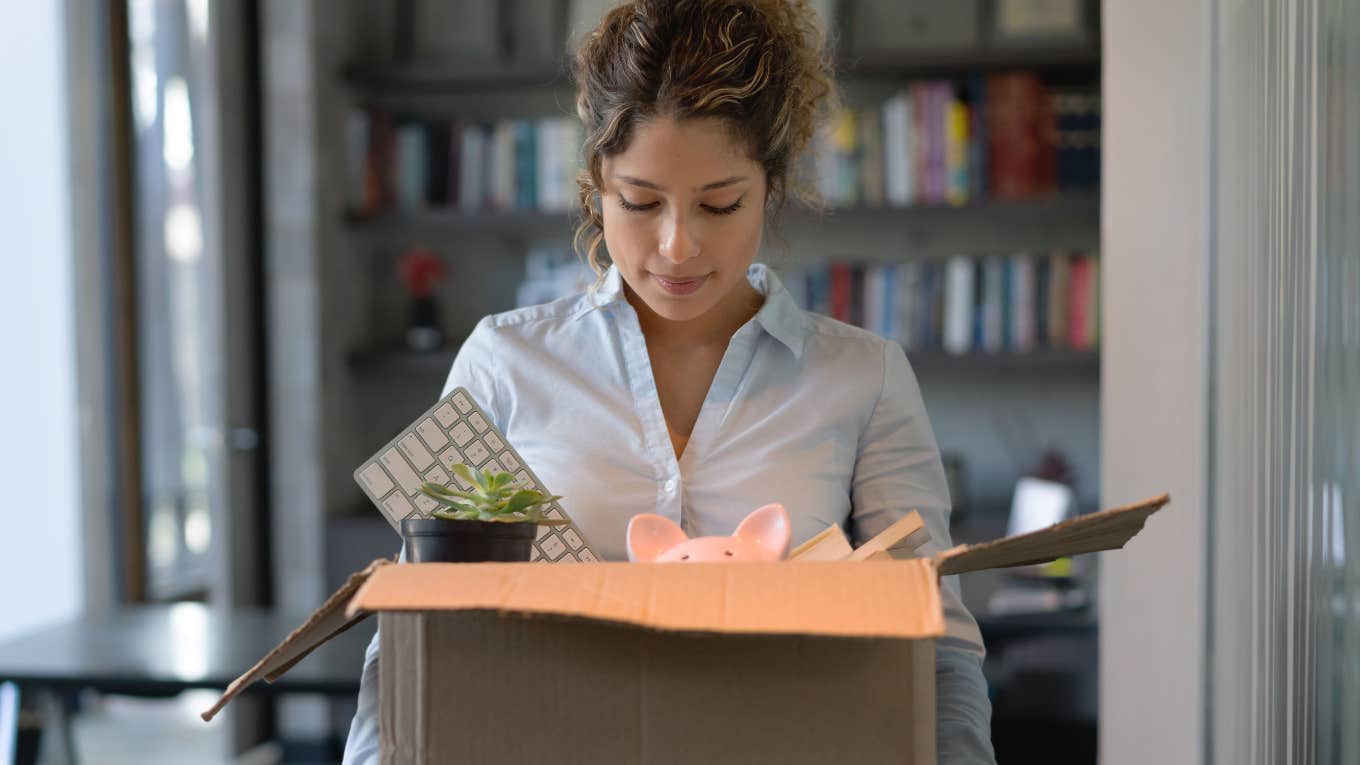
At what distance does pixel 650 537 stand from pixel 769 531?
0.11 metres

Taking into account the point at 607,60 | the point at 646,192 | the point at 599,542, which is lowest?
the point at 599,542

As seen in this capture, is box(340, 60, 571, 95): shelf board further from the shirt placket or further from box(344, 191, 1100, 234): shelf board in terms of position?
the shirt placket

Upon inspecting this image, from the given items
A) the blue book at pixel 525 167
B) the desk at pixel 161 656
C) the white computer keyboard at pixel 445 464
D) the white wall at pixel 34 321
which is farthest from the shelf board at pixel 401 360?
the white computer keyboard at pixel 445 464

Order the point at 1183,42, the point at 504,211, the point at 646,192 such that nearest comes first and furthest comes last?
the point at 646,192
the point at 1183,42
the point at 504,211

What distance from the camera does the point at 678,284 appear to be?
1241mm

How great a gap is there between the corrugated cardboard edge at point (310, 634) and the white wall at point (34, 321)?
8.79ft

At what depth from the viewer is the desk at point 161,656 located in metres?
2.32

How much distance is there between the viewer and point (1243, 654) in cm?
138

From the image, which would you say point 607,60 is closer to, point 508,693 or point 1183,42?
point 508,693

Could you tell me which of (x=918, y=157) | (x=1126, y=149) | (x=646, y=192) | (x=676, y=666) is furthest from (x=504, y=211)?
(x=676, y=666)

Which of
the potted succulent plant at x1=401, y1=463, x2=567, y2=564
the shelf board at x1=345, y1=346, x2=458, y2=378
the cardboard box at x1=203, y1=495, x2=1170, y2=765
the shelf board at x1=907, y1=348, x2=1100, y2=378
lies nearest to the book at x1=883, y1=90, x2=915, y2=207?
the shelf board at x1=907, y1=348, x2=1100, y2=378

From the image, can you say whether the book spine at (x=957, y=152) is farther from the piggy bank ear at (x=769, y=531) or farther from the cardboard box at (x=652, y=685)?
the cardboard box at (x=652, y=685)

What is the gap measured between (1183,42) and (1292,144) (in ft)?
Result: 2.08

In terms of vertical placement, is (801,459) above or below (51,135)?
below
